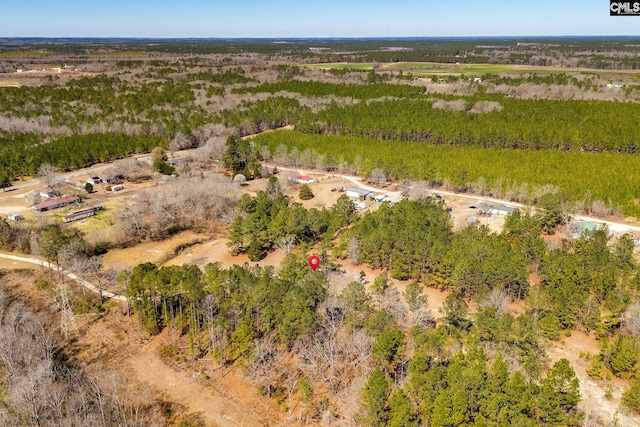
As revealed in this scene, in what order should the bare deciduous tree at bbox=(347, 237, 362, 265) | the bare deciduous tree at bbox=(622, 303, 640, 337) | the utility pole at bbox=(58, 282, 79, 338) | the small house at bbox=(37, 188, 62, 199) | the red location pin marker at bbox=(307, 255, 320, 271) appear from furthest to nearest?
the small house at bbox=(37, 188, 62, 199)
the bare deciduous tree at bbox=(347, 237, 362, 265)
the red location pin marker at bbox=(307, 255, 320, 271)
the utility pole at bbox=(58, 282, 79, 338)
the bare deciduous tree at bbox=(622, 303, 640, 337)

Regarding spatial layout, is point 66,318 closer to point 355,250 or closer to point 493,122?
point 355,250

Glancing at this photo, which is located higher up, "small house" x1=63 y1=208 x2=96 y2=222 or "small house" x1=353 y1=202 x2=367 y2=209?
"small house" x1=63 y1=208 x2=96 y2=222

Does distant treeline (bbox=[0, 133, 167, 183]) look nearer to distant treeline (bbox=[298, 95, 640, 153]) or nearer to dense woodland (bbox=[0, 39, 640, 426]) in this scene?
dense woodland (bbox=[0, 39, 640, 426])

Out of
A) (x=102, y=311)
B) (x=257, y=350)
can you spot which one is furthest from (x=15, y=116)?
(x=257, y=350)

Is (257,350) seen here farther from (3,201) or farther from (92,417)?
(3,201)

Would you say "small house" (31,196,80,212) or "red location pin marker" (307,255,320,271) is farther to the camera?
"small house" (31,196,80,212)

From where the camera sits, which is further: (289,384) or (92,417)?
(289,384)

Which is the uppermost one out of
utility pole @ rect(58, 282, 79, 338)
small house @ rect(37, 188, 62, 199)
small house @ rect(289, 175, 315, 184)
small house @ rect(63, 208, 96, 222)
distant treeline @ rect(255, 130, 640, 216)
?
distant treeline @ rect(255, 130, 640, 216)

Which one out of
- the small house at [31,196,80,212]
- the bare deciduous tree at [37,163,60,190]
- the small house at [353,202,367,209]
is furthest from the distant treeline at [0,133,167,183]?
the small house at [353,202,367,209]

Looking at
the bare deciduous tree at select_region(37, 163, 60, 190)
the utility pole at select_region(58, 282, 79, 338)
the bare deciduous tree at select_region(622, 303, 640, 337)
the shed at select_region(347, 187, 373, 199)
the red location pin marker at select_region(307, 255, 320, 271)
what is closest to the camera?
the bare deciduous tree at select_region(622, 303, 640, 337)
